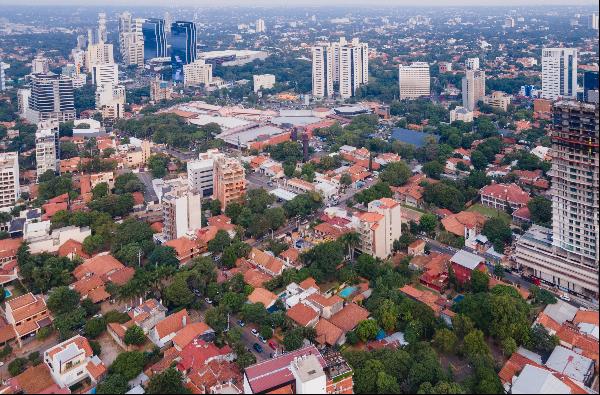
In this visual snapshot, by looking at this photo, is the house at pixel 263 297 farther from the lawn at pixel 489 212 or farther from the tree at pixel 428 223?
the lawn at pixel 489 212

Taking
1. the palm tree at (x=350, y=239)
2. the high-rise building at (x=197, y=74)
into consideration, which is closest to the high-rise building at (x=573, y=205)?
the palm tree at (x=350, y=239)

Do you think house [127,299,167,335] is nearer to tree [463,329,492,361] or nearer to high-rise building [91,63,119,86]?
tree [463,329,492,361]

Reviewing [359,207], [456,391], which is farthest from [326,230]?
[456,391]

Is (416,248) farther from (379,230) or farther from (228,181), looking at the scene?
(228,181)

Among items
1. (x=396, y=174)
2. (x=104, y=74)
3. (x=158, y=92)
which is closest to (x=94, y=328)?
(x=396, y=174)

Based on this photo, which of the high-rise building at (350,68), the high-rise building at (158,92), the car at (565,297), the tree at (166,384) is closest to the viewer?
the tree at (166,384)

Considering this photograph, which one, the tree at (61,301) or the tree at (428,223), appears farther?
the tree at (428,223)

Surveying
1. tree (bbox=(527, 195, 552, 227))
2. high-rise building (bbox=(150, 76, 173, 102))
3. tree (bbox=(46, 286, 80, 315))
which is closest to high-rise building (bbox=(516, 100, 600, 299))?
tree (bbox=(527, 195, 552, 227))
